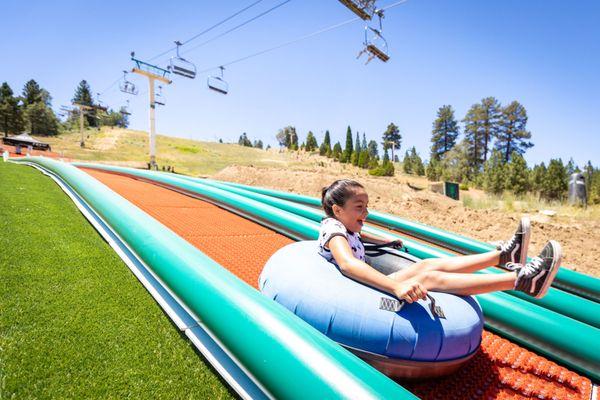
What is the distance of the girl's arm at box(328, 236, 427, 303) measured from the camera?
148cm

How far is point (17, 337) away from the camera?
1.67 meters

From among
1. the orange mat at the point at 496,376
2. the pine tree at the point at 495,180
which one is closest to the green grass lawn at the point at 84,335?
the orange mat at the point at 496,376

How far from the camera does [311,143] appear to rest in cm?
5531

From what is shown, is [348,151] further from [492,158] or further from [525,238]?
[525,238]

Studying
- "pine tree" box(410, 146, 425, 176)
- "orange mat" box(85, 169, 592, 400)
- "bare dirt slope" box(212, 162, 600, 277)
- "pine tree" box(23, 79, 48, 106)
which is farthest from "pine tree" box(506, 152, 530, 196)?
"pine tree" box(23, 79, 48, 106)

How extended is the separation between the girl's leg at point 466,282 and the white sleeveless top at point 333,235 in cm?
39

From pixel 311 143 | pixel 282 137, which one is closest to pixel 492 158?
pixel 311 143

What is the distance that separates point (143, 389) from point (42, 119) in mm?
64789

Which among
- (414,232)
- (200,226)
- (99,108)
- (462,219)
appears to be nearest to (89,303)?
(200,226)

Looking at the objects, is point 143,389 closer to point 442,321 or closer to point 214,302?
point 214,302

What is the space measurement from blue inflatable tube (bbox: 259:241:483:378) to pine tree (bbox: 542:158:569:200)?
94.9 feet

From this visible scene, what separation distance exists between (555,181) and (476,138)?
20203mm

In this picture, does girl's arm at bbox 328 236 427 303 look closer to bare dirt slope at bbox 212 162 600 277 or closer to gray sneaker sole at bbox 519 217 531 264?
gray sneaker sole at bbox 519 217 531 264

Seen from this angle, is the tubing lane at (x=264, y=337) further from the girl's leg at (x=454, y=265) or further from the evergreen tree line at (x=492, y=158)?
the evergreen tree line at (x=492, y=158)
